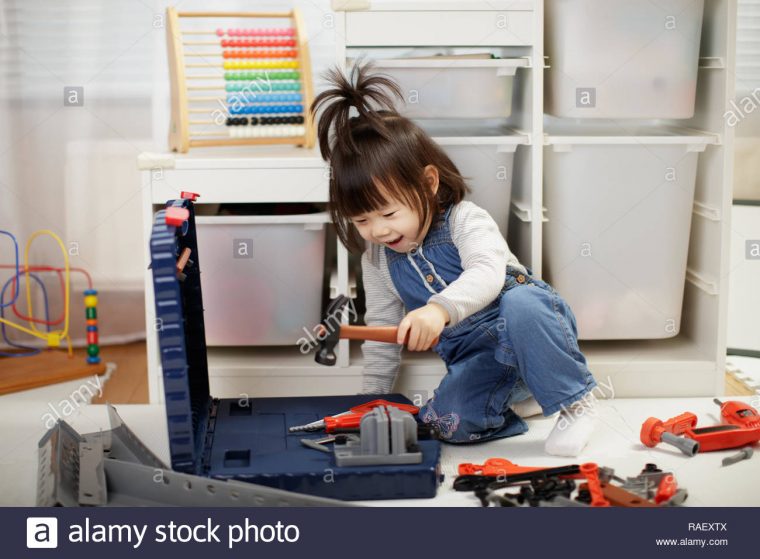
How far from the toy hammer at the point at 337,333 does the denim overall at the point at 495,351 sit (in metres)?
0.25

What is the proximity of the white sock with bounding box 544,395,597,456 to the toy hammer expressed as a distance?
35 centimetres

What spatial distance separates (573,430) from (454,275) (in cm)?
32

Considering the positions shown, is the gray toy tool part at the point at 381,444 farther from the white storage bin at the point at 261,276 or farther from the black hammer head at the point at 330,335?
the white storage bin at the point at 261,276

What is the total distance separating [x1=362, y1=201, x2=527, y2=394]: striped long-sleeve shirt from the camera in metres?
1.45

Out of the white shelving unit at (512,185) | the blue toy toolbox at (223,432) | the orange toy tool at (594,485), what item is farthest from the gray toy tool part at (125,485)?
the white shelving unit at (512,185)

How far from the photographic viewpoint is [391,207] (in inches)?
60.8

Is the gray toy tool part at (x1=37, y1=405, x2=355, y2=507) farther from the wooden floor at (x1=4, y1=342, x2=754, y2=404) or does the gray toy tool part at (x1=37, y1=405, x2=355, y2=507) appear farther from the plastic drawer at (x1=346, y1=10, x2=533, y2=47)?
the plastic drawer at (x1=346, y1=10, x2=533, y2=47)

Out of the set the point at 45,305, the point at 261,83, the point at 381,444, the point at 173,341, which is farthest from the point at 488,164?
the point at 45,305

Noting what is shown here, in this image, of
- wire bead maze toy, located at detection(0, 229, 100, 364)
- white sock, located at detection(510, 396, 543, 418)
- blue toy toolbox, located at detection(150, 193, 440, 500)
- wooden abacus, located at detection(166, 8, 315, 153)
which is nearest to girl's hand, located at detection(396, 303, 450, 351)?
blue toy toolbox, located at detection(150, 193, 440, 500)

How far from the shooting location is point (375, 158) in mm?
1538

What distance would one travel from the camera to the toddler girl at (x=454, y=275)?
1514 mm

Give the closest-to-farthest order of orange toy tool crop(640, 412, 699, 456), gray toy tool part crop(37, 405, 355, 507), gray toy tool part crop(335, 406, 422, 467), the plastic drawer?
gray toy tool part crop(37, 405, 355, 507) → gray toy tool part crop(335, 406, 422, 467) → orange toy tool crop(640, 412, 699, 456) → the plastic drawer

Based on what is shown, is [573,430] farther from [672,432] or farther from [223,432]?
[223,432]

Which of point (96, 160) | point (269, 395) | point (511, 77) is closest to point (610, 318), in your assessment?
point (511, 77)
